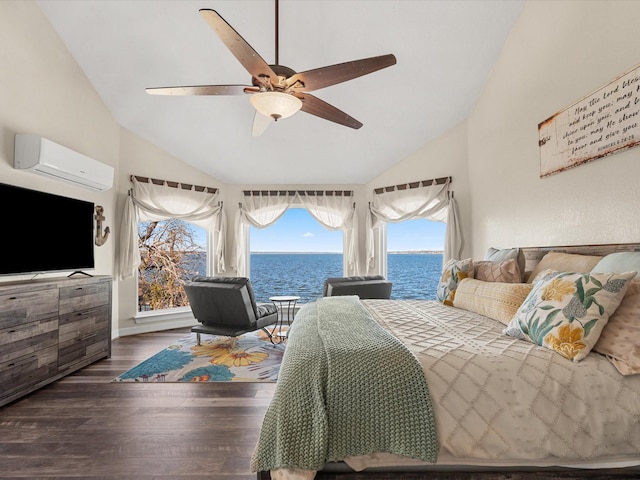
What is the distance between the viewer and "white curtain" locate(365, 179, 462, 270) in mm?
4113

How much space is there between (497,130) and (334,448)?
3444mm

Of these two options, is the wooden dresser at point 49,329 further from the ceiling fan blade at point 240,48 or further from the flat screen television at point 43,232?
the ceiling fan blade at point 240,48

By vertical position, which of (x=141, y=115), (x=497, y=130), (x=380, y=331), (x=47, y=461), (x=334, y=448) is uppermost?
(x=141, y=115)

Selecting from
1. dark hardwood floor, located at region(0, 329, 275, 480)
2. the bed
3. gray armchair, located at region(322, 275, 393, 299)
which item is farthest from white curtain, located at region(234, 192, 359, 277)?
the bed

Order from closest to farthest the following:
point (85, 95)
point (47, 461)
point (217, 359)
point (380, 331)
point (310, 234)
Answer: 1. point (380, 331)
2. point (47, 461)
3. point (217, 359)
4. point (85, 95)
5. point (310, 234)

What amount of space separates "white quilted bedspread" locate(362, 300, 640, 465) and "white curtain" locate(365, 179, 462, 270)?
299 centimetres

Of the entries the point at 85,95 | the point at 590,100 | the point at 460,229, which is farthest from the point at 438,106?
the point at 85,95

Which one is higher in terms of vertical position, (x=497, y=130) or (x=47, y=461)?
(x=497, y=130)

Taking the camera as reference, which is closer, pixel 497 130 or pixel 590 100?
pixel 590 100

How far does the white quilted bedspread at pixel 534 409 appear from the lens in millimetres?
1093

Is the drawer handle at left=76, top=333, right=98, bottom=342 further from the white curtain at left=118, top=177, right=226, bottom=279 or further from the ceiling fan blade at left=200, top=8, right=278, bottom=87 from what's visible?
the ceiling fan blade at left=200, top=8, right=278, bottom=87

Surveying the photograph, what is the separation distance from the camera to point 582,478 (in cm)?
114

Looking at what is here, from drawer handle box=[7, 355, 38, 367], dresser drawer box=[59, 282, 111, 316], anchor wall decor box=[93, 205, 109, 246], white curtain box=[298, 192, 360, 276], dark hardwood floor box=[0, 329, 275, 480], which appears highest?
white curtain box=[298, 192, 360, 276]

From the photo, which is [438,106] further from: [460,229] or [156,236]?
[156,236]
